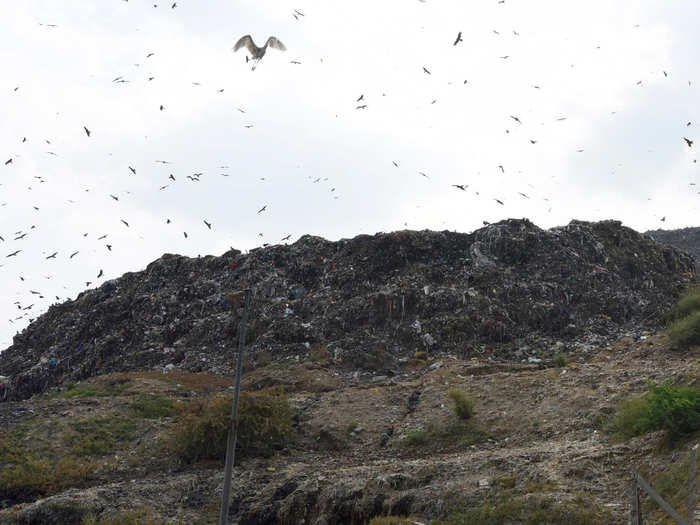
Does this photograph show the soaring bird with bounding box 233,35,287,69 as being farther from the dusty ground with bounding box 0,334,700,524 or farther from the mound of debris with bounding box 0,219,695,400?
the mound of debris with bounding box 0,219,695,400

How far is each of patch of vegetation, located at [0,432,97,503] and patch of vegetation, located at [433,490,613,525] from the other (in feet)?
28.6

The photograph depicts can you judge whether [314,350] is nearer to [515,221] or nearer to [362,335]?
[362,335]

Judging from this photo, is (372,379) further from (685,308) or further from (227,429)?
(685,308)

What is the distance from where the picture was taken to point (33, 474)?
14.0 metres

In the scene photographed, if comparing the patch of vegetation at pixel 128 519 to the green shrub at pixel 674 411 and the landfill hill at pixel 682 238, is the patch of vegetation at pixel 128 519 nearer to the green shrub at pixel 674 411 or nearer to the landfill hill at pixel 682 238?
the green shrub at pixel 674 411

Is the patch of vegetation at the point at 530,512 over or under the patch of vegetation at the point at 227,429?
under

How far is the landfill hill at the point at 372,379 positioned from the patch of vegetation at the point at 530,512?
0.10ft

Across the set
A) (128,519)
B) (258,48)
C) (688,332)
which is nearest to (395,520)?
(128,519)

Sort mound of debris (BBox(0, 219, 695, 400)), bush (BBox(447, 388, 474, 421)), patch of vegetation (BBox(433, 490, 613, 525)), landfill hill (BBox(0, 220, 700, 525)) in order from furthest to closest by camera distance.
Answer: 1. mound of debris (BBox(0, 219, 695, 400))
2. bush (BBox(447, 388, 474, 421))
3. landfill hill (BBox(0, 220, 700, 525))
4. patch of vegetation (BBox(433, 490, 613, 525))

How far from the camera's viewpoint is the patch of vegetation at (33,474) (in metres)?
13.6

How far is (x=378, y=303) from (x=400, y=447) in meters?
10.9

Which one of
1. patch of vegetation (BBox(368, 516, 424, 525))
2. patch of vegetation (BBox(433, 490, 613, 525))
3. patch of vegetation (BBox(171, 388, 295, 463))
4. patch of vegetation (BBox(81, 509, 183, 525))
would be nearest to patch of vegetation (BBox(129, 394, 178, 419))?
patch of vegetation (BBox(171, 388, 295, 463))

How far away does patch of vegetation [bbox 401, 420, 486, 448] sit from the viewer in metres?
13.6

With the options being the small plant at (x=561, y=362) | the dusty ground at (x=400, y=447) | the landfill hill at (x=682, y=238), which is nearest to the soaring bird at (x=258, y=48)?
the dusty ground at (x=400, y=447)
